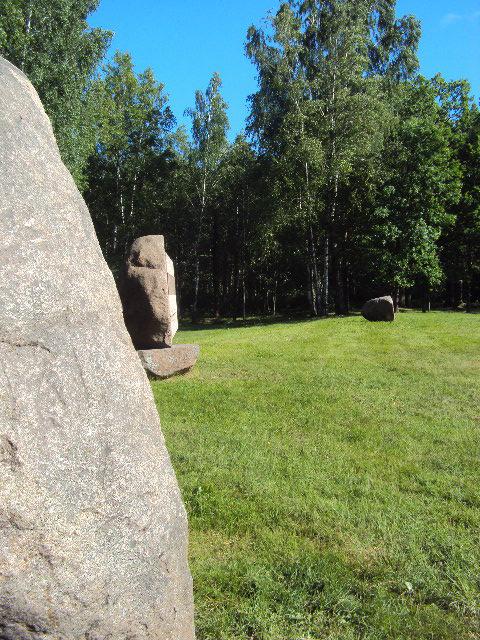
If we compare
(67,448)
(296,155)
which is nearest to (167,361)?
(67,448)

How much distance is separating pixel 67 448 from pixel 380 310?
17.3 m

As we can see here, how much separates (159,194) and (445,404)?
1022 inches

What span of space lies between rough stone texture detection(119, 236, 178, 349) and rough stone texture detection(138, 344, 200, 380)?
247mm

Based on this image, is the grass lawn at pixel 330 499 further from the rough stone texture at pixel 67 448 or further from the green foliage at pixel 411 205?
the green foliage at pixel 411 205

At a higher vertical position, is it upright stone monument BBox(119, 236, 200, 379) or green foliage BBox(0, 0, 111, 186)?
green foliage BBox(0, 0, 111, 186)

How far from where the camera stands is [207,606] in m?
3.37

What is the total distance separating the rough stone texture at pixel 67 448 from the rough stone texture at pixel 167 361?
728 centimetres

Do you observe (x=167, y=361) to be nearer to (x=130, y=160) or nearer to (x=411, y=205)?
(x=411, y=205)

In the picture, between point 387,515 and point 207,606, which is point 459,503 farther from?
point 207,606

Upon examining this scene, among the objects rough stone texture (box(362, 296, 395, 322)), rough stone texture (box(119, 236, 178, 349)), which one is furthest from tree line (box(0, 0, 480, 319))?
rough stone texture (box(119, 236, 178, 349))

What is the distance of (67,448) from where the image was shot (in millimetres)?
2100

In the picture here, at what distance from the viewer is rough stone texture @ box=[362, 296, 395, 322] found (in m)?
18.5

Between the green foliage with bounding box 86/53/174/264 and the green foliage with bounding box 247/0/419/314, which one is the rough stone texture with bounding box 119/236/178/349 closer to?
the green foliage with bounding box 247/0/419/314

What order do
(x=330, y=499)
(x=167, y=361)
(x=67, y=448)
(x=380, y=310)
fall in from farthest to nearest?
(x=380, y=310) < (x=167, y=361) < (x=330, y=499) < (x=67, y=448)
